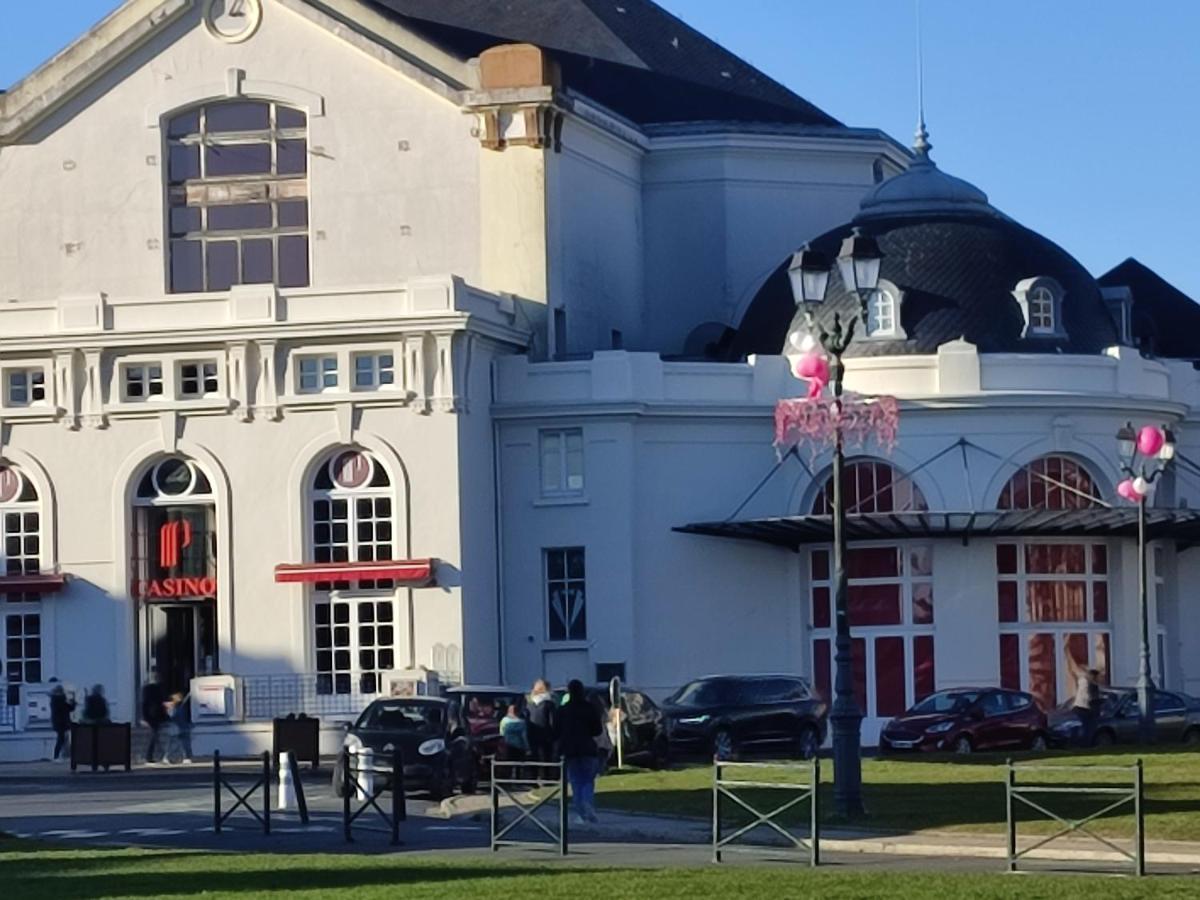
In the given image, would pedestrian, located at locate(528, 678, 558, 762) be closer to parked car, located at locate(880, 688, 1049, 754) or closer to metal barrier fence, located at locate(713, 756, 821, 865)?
metal barrier fence, located at locate(713, 756, 821, 865)

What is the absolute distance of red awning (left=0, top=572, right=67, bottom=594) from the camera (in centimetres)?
6031

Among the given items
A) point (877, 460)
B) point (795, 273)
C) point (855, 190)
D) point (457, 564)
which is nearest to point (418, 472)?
point (457, 564)

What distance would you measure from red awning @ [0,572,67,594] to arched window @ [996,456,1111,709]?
1817cm

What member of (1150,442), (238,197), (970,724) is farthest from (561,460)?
(1150,442)

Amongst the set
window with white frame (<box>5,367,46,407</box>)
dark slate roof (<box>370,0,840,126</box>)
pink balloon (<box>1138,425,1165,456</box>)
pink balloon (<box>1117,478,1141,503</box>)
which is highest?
dark slate roof (<box>370,0,840,126</box>)

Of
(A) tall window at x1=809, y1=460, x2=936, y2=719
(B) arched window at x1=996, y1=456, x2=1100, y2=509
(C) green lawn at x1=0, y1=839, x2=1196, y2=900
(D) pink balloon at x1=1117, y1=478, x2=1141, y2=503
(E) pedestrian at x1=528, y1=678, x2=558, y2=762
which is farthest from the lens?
(B) arched window at x1=996, y1=456, x2=1100, y2=509

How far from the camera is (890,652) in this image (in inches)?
2414

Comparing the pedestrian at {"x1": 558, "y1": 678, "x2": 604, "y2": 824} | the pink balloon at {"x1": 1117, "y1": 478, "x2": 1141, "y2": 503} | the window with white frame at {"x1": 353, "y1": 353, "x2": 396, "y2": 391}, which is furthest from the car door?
the pedestrian at {"x1": 558, "y1": 678, "x2": 604, "y2": 824}

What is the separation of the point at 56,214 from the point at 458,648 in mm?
14344

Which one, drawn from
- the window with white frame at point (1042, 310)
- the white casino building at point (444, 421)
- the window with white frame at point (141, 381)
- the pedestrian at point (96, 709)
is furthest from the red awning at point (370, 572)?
the window with white frame at point (1042, 310)

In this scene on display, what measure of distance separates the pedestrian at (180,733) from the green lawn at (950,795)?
12099 mm

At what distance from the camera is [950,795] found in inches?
1523

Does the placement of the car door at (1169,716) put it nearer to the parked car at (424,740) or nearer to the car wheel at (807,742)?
the car wheel at (807,742)

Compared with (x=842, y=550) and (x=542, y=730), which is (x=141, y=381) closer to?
(x=542, y=730)
